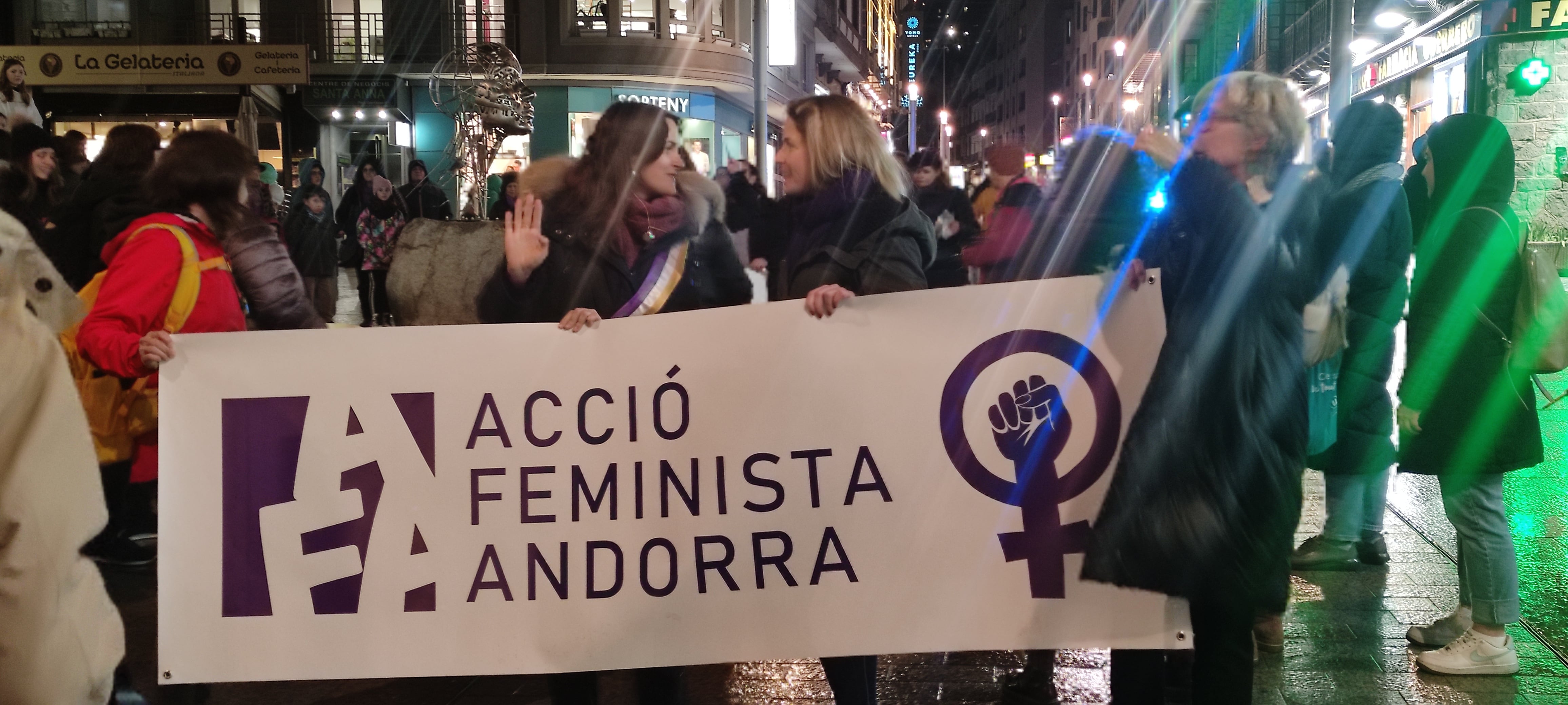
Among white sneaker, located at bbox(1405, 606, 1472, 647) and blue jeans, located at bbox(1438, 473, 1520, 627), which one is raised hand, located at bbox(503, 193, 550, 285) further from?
white sneaker, located at bbox(1405, 606, 1472, 647)

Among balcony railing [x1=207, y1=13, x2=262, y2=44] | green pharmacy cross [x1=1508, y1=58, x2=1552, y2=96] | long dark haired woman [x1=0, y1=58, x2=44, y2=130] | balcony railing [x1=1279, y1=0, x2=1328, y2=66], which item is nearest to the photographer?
long dark haired woman [x1=0, y1=58, x2=44, y2=130]

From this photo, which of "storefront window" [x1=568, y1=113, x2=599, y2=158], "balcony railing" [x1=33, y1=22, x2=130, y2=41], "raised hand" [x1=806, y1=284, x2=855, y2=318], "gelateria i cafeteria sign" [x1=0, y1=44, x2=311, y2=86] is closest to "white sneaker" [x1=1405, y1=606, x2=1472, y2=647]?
"raised hand" [x1=806, y1=284, x2=855, y2=318]

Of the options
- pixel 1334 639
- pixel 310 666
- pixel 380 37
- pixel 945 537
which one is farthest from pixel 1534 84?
pixel 380 37

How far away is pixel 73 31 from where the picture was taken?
30141 millimetres

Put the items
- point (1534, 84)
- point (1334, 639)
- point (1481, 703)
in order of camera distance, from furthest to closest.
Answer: point (1534, 84), point (1334, 639), point (1481, 703)

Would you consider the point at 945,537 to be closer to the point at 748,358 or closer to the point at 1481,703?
the point at 748,358

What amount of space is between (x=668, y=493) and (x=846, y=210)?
941 mm

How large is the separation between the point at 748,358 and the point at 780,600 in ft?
2.10

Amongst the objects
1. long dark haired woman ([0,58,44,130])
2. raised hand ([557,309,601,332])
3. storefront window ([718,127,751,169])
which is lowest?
raised hand ([557,309,601,332])

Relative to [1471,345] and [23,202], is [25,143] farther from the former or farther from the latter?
[1471,345]

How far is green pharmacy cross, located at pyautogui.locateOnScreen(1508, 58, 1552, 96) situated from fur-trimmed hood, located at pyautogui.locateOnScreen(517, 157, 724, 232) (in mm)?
15494

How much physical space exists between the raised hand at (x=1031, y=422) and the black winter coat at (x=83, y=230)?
4482 millimetres

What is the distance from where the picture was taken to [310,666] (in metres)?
3.60

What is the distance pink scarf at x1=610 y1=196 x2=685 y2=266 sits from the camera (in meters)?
3.71
